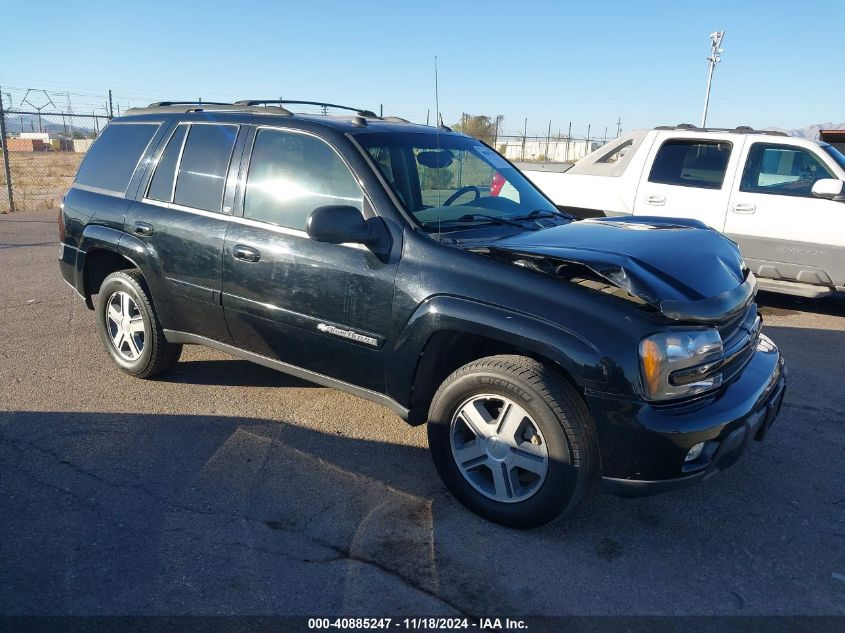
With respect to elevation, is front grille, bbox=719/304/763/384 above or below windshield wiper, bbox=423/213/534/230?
below

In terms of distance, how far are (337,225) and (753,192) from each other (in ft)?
18.5

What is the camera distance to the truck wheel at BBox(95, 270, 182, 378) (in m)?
4.67

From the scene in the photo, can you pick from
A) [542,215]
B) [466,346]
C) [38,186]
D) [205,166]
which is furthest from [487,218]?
[38,186]

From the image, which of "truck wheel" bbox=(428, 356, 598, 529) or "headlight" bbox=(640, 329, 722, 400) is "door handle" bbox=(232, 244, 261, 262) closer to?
"truck wheel" bbox=(428, 356, 598, 529)

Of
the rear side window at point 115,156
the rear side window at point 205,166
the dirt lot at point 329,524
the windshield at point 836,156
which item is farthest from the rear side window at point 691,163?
the rear side window at point 115,156

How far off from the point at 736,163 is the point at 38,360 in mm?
7022

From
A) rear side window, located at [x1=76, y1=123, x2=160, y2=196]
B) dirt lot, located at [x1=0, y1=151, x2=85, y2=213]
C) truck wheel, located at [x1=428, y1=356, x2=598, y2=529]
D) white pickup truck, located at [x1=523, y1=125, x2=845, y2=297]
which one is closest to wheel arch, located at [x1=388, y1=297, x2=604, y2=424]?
truck wheel, located at [x1=428, y1=356, x2=598, y2=529]

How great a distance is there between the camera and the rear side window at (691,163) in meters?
7.44

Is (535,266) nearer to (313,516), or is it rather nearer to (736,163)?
(313,516)

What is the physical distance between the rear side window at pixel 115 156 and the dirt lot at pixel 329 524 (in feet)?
4.89

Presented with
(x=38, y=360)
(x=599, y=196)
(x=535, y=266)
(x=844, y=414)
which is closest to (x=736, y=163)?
(x=599, y=196)

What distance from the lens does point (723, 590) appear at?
281 cm

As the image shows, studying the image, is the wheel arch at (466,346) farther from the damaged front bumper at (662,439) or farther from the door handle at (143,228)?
the door handle at (143,228)

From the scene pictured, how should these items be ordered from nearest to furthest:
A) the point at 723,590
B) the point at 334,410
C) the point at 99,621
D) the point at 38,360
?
the point at 99,621 → the point at 723,590 → the point at 334,410 → the point at 38,360
